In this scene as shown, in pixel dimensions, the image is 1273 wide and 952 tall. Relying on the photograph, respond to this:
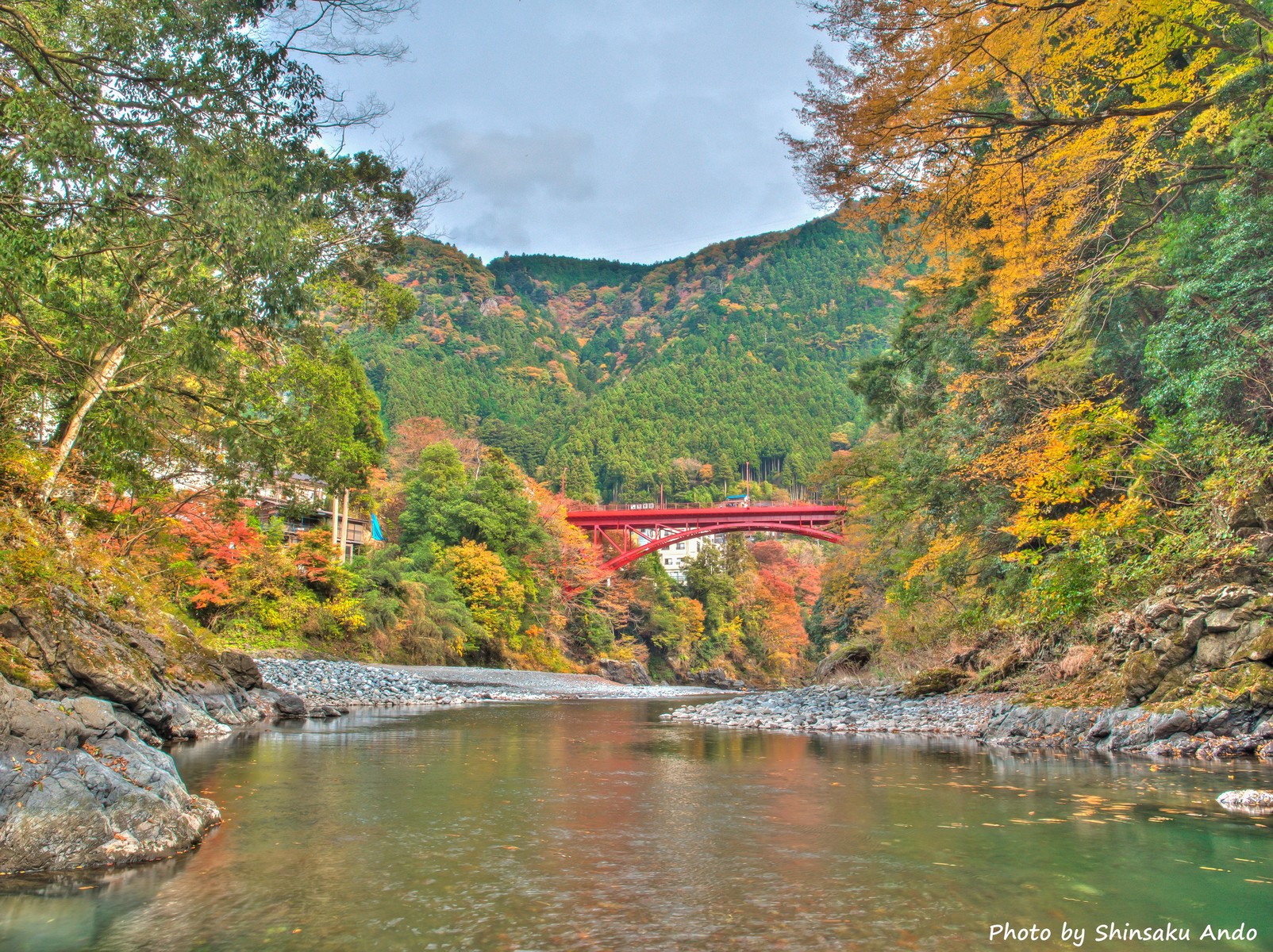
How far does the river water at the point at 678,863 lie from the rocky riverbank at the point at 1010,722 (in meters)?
0.65

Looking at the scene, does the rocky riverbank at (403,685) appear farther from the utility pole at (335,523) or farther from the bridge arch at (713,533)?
the bridge arch at (713,533)

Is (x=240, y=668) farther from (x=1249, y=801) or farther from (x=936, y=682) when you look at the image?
(x=1249, y=801)

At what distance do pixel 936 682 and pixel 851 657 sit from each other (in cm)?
1011

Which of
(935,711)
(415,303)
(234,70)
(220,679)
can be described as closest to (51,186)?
(234,70)

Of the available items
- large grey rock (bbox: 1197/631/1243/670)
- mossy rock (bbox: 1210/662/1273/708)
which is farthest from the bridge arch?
mossy rock (bbox: 1210/662/1273/708)

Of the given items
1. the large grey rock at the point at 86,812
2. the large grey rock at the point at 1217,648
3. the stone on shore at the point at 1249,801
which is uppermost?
the large grey rock at the point at 1217,648

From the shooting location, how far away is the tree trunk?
783 cm

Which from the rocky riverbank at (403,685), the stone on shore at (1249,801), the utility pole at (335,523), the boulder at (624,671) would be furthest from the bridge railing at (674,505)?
the stone on shore at (1249,801)

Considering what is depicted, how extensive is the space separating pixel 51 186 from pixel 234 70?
4.23 ft

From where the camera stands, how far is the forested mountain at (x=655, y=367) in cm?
6669

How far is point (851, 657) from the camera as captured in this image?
916 inches

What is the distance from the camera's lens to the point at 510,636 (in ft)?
105

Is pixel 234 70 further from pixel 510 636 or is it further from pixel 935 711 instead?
pixel 510 636

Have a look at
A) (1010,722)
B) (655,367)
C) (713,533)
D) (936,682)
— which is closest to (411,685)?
(936,682)
